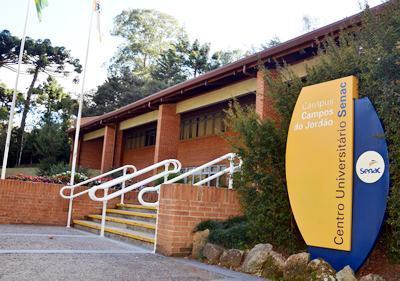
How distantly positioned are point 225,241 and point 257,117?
1945mm

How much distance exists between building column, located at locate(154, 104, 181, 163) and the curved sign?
38.5 feet

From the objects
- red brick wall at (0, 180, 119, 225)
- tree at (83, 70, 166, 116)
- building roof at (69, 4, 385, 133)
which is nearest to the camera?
building roof at (69, 4, 385, 133)

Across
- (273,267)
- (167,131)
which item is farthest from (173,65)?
(273,267)

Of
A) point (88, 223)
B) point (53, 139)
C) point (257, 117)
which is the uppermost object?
point (53, 139)

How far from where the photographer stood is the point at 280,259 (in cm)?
512

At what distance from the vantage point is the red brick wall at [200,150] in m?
16.0

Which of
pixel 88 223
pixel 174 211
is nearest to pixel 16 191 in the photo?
pixel 88 223

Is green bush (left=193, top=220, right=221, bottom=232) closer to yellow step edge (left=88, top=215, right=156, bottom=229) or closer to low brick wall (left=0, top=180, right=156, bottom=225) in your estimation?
yellow step edge (left=88, top=215, right=156, bottom=229)

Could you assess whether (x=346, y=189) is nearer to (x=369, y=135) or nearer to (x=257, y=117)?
(x=369, y=135)

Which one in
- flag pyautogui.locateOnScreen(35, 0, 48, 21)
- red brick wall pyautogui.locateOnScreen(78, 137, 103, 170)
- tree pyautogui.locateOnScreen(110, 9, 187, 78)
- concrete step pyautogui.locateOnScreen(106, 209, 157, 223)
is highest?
tree pyautogui.locateOnScreen(110, 9, 187, 78)

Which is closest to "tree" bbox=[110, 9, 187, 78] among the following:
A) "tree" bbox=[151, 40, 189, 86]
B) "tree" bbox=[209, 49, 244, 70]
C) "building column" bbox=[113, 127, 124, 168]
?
"tree" bbox=[151, 40, 189, 86]

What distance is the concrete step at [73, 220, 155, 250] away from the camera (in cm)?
734

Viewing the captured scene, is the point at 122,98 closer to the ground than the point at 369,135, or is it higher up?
higher up

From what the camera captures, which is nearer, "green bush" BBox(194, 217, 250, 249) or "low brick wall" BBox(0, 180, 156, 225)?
"green bush" BBox(194, 217, 250, 249)
